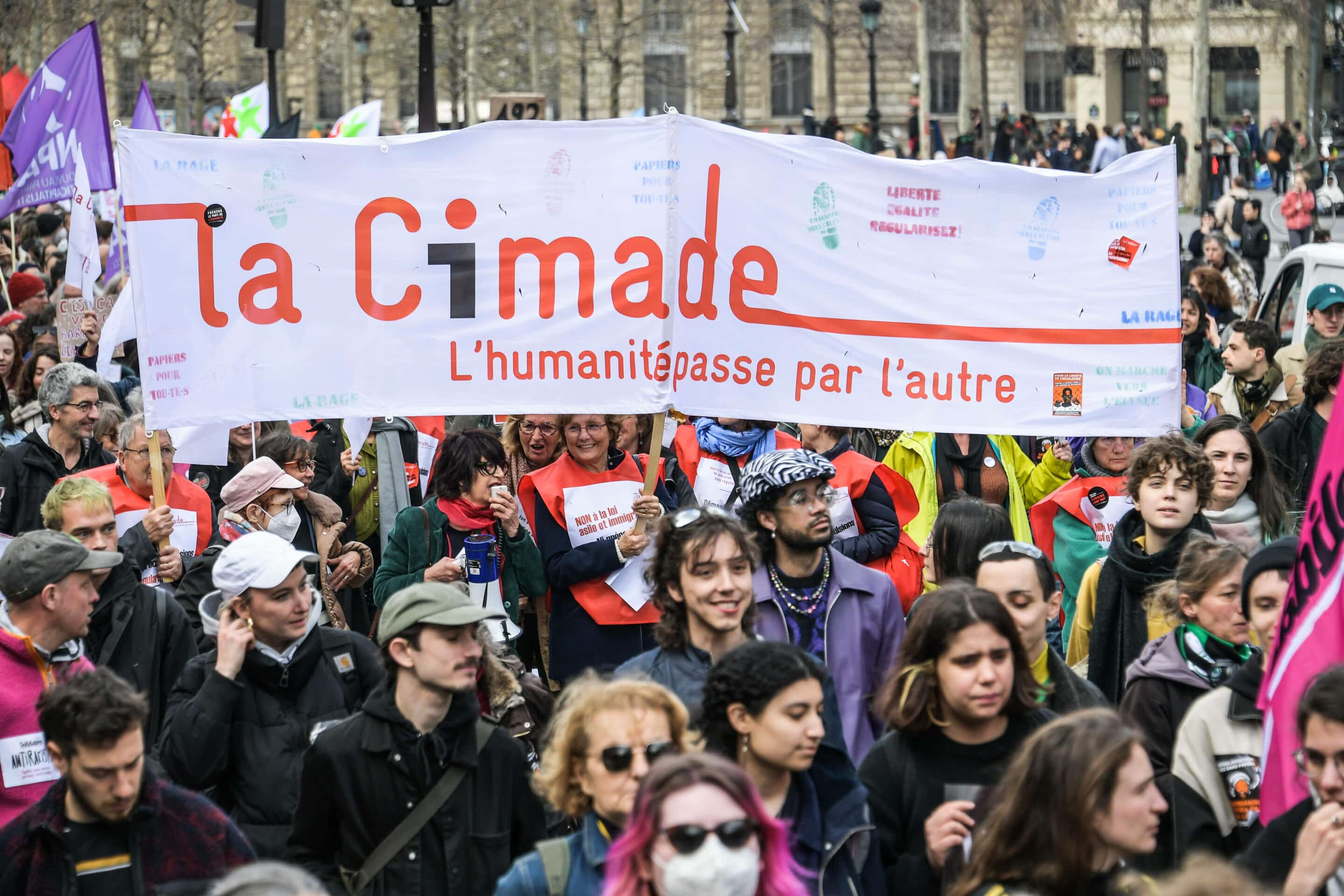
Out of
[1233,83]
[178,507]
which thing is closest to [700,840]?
[178,507]

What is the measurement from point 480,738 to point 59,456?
178 inches

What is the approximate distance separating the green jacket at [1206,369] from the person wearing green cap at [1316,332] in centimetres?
43

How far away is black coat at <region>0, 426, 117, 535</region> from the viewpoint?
7883 mm

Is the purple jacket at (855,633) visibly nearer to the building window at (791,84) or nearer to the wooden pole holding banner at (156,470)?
the wooden pole holding banner at (156,470)

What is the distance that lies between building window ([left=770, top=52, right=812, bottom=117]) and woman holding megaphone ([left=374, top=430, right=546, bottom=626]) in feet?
202

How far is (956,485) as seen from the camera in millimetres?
7879

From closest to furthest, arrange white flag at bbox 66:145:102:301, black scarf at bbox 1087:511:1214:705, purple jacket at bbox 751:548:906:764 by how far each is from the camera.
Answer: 1. purple jacket at bbox 751:548:906:764
2. black scarf at bbox 1087:511:1214:705
3. white flag at bbox 66:145:102:301

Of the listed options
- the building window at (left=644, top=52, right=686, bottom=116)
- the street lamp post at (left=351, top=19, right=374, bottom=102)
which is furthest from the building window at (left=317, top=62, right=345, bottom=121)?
the street lamp post at (left=351, top=19, right=374, bottom=102)

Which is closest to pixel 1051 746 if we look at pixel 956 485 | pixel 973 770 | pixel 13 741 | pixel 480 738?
Result: pixel 973 770

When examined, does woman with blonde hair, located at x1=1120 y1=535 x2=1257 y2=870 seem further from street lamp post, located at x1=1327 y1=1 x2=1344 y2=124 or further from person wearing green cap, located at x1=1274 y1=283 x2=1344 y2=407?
street lamp post, located at x1=1327 y1=1 x2=1344 y2=124

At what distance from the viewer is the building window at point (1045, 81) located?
65.2 meters

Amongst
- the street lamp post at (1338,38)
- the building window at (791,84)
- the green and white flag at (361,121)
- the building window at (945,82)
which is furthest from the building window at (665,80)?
the green and white flag at (361,121)

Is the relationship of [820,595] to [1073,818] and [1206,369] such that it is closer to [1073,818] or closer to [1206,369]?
[1073,818]

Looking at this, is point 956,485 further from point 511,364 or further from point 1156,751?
point 1156,751
